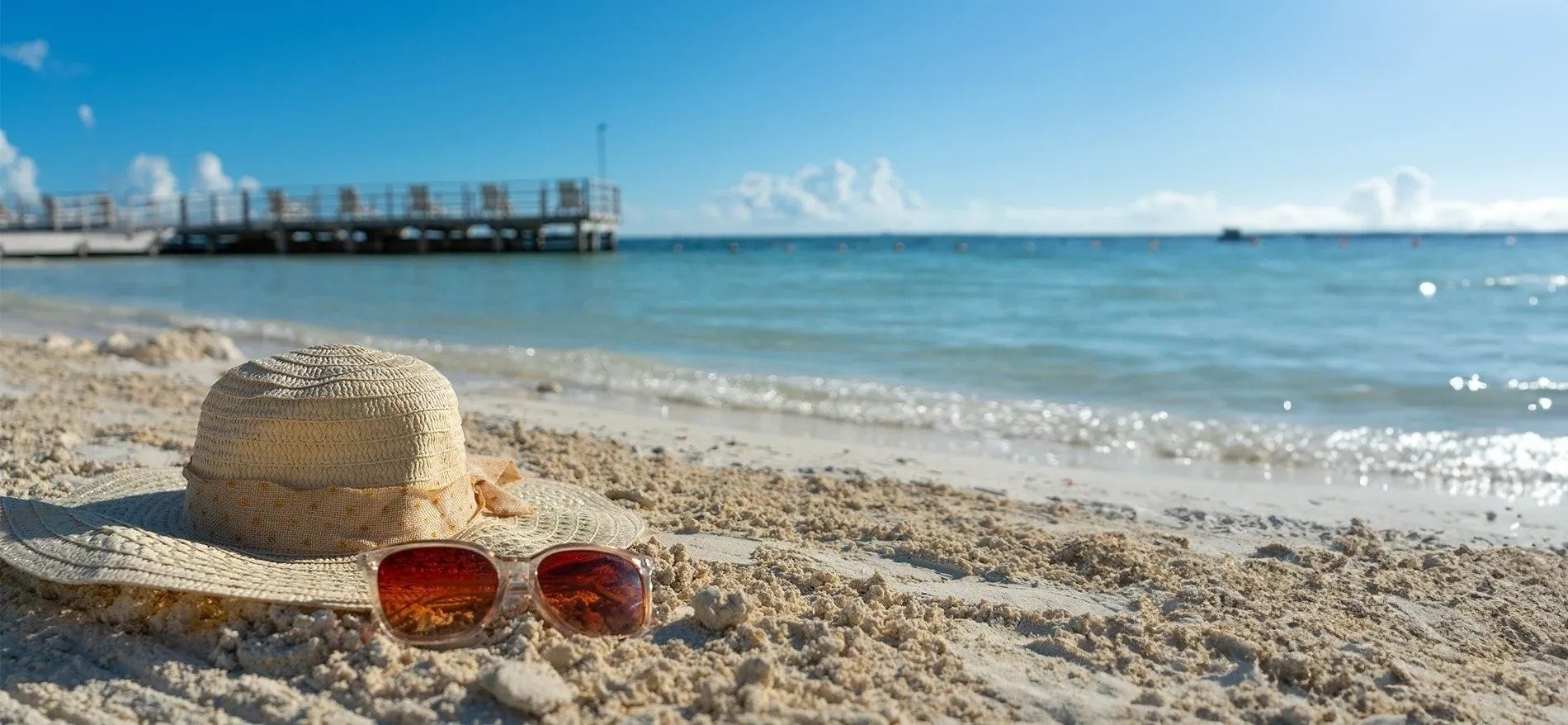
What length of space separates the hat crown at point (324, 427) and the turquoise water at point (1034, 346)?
14.0 ft

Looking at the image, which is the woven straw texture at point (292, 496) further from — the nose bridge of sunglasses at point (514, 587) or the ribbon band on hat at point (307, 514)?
the nose bridge of sunglasses at point (514, 587)

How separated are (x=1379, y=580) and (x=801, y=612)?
A: 1954mm

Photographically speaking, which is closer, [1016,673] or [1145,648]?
[1016,673]

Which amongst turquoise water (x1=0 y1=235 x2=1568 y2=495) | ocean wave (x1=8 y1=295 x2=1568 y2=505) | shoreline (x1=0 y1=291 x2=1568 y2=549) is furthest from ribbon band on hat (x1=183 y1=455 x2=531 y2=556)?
turquoise water (x1=0 y1=235 x2=1568 y2=495)

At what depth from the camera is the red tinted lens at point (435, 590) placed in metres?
2.28

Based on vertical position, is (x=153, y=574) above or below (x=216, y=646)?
above

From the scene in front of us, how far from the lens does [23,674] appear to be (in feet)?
7.09

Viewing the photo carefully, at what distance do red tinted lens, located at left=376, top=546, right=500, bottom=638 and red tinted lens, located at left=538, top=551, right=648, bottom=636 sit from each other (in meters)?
0.13

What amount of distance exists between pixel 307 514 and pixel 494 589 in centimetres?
48

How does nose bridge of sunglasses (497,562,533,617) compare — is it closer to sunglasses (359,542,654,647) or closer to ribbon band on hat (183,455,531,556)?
sunglasses (359,542,654,647)

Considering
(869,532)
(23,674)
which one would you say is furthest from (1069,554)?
(23,674)

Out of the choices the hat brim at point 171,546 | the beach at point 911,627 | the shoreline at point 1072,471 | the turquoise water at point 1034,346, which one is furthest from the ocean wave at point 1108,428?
the hat brim at point 171,546

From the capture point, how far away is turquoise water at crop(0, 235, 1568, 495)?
6227 millimetres

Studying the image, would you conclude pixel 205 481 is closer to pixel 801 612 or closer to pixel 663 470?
pixel 801 612
